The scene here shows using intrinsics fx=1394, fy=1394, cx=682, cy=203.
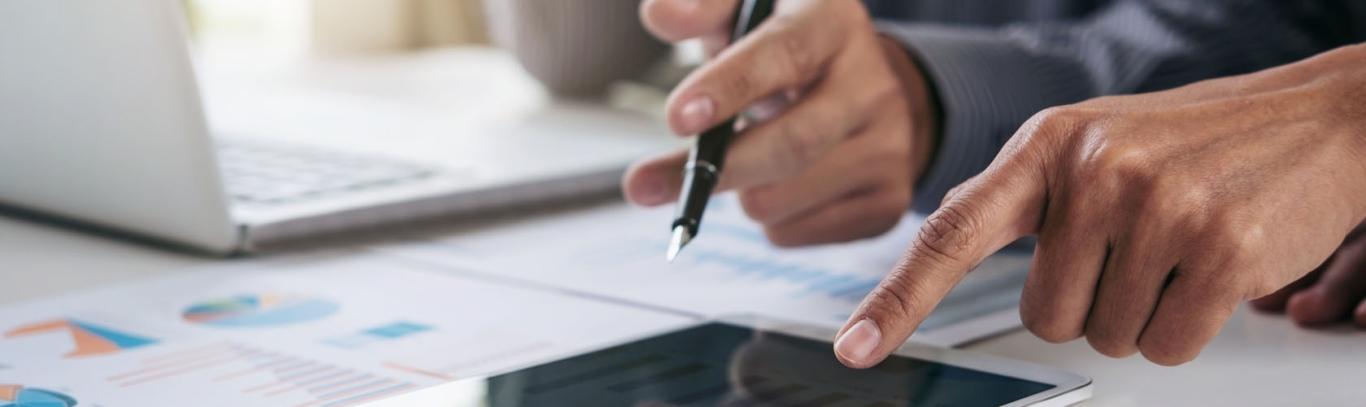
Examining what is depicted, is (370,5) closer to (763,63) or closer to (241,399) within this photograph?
(763,63)

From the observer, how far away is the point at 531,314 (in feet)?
1.95

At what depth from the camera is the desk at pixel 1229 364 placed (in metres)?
0.47

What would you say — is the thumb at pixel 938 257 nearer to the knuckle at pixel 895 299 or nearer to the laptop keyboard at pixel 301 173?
the knuckle at pixel 895 299

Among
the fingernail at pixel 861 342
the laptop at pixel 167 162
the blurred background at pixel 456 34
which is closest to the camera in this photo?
the fingernail at pixel 861 342

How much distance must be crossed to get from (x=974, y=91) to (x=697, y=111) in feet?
0.73

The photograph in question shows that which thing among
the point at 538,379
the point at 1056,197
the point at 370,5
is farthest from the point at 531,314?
the point at 370,5

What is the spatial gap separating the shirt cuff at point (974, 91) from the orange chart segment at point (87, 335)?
43cm

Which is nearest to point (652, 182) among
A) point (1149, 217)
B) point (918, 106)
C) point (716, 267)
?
point (716, 267)

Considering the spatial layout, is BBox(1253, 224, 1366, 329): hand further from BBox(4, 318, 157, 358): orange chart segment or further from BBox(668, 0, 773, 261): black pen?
BBox(4, 318, 157, 358): orange chart segment

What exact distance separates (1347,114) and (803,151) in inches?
11.0


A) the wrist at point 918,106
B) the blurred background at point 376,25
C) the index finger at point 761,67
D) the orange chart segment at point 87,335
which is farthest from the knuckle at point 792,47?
the blurred background at point 376,25

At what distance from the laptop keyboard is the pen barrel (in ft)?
0.68

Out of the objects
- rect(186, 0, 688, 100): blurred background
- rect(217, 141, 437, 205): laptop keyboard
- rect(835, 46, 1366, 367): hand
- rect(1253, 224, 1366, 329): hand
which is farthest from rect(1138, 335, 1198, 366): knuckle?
rect(186, 0, 688, 100): blurred background

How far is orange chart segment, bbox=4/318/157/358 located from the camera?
543 millimetres
